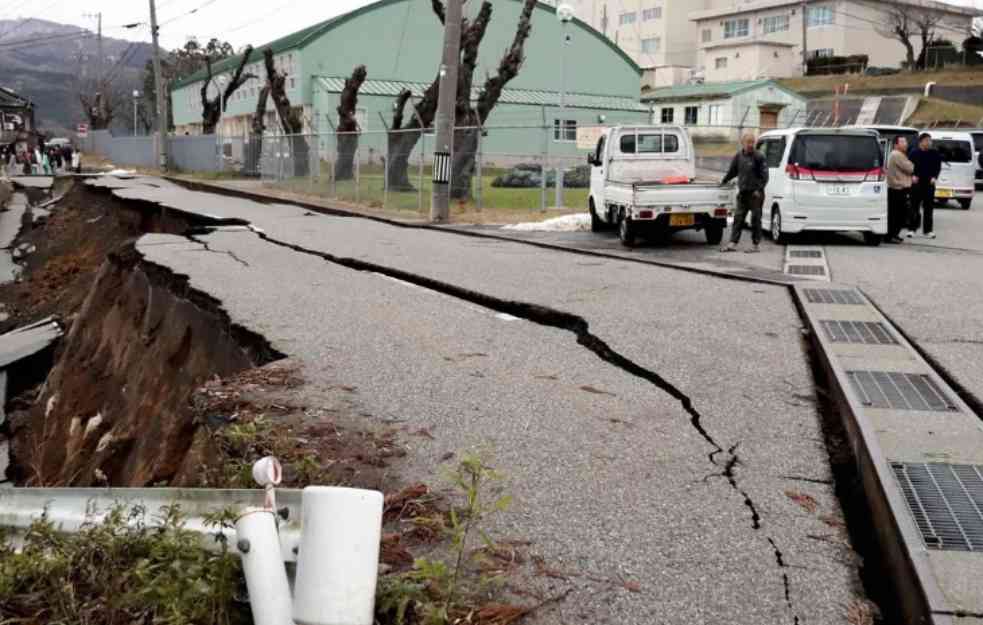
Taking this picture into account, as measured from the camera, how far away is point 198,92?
75375mm

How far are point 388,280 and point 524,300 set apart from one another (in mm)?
2316

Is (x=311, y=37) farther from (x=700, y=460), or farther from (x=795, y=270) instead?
(x=700, y=460)

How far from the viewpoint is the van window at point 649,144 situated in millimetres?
17172

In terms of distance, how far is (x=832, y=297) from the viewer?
10094 millimetres

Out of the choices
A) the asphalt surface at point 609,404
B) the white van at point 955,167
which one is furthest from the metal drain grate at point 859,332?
the white van at point 955,167

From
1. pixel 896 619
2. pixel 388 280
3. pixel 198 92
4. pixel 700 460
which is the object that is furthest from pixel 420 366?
pixel 198 92

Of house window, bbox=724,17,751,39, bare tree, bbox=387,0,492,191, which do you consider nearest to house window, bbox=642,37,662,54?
house window, bbox=724,17,751,39

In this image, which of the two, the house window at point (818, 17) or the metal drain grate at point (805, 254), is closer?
the metal drain grate at point (805, 254)

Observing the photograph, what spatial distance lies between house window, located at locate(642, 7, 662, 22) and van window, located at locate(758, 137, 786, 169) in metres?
69.5

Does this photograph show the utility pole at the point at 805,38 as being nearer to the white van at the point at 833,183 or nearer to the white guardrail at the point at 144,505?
the white van at the point at 833,183

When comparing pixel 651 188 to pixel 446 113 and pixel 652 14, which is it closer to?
pixel 446 113

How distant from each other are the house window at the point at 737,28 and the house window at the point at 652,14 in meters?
7.19

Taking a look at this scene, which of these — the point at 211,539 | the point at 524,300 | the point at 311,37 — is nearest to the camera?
the point at 211,539

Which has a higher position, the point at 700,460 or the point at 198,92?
the point at 198,92
